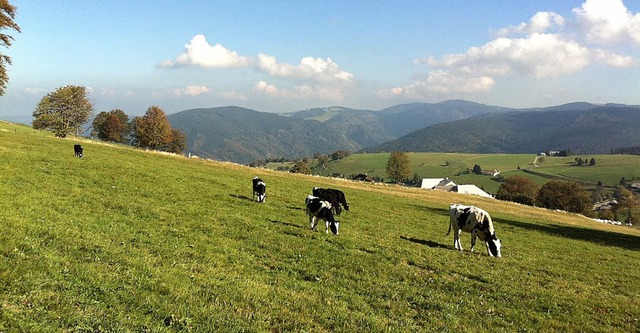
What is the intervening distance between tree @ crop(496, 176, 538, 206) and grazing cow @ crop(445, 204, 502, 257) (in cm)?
11948

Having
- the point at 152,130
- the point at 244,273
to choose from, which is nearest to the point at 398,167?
the point at 152,130

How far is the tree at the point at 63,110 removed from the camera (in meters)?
87.6

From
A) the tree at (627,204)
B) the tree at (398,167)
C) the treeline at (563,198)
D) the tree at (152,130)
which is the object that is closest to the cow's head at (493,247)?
the tree at (152,130)

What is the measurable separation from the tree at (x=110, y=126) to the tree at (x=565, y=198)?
137367 millimetres

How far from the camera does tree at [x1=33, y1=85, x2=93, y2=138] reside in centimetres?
8756

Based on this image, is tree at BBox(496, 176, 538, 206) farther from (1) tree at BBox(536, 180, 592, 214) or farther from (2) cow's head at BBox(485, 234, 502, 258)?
(2) cow's head at BBox(485, 234, 502, 258)

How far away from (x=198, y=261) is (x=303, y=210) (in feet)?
54.2

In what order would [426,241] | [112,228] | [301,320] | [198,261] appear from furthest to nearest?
1. [426,241]
2. [112,228]
3. [198,261]
4. [301,320]

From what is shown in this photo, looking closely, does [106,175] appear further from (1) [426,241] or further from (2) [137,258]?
(1) [426,241]

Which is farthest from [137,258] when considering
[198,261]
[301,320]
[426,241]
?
[426,241]

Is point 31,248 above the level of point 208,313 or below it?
above

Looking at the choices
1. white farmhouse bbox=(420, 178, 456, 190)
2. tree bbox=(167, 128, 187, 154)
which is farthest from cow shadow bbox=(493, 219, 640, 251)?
white farmhouse bbox=(420, 178, 456, 190)

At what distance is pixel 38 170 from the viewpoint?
81.4ft

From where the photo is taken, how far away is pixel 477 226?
21.7 metres
